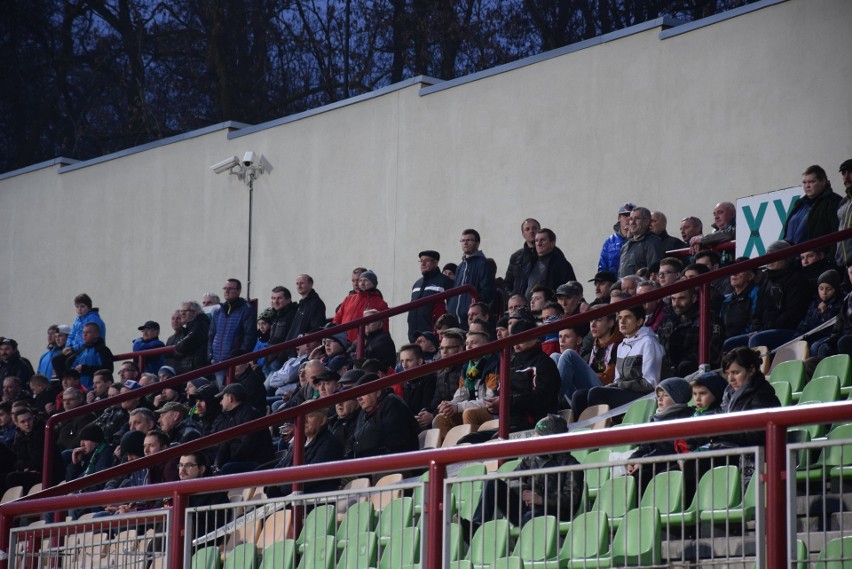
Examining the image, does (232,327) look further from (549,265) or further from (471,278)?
(549,265)

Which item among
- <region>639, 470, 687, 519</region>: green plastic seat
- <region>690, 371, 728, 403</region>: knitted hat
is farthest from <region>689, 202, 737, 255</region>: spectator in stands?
<region>639, 470, 687, 519</region>: green plastic seat

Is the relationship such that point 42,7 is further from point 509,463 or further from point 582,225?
point 509,463

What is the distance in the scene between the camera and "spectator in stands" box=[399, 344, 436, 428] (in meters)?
10.9

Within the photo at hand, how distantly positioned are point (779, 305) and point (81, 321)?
10376mm

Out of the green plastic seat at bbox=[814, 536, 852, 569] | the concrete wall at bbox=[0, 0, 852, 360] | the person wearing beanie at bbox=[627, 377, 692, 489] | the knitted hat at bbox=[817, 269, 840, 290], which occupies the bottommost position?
the green plastic seat at bbox=[814, 536, 852, 569]

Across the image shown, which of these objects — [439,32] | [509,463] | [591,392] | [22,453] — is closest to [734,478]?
[509,463]

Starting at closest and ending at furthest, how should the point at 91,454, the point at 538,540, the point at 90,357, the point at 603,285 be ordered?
the point at 538,540 → the point at 603,285 → the point at 91,454 → the point at 90,357

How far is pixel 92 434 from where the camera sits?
12.5m

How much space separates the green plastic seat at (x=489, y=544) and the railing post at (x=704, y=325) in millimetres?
4196

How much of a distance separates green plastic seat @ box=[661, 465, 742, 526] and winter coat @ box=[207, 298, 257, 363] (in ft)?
36.9

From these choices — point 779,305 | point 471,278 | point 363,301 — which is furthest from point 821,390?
point 363,301

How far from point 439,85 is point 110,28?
15.5m

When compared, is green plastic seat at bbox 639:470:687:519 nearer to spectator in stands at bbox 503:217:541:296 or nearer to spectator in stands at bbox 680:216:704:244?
spectator in stands at bbox 680:216:704:244

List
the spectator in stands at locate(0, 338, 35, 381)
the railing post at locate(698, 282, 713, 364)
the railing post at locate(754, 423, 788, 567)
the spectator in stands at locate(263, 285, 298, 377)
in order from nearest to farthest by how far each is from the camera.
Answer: the railing post at locate(754, 423, 788, 567), the railing post at locate(698, 282, 713, 364), the spectator in stands at locate(263, 285, 298, 377), the spectator in stands at locate(0, 338, 35, 381)
